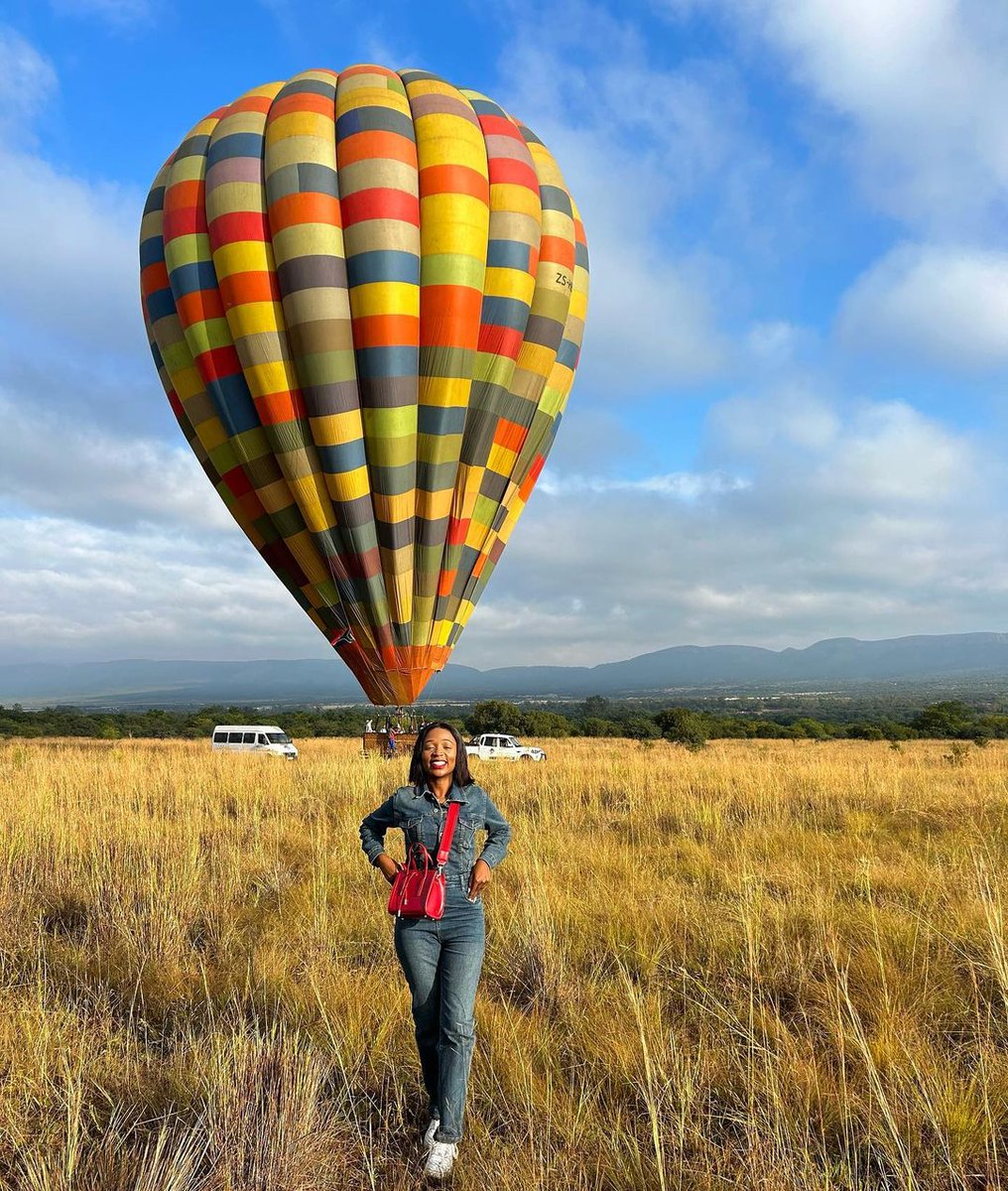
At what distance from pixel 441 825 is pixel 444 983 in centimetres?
64

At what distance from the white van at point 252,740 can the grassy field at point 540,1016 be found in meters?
16.2

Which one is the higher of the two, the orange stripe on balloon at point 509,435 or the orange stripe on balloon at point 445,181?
the orange stripe on balloon at point 445,181

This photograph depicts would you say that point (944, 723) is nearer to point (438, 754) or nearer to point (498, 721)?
point (498, 721)

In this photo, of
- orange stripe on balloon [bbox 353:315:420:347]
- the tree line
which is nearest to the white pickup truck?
the tree line

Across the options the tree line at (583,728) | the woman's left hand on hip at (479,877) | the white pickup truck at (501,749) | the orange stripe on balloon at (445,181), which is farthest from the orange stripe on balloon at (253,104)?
the tree line at (583,728)

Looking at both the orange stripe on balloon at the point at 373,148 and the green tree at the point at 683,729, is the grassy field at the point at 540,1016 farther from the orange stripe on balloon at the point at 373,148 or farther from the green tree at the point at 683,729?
the green tree at the point at 683,729

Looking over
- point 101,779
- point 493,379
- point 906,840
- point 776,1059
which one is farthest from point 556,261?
point 776,1059

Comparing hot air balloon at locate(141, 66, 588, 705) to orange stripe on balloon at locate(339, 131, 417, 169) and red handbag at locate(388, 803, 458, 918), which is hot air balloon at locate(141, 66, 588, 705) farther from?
red handbag at locate(388, 803, 458, 918)

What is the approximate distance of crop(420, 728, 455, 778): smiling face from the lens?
11.2 feet

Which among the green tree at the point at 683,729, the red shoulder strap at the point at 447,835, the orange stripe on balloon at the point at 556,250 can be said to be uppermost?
the orange stripe on balloon at the point at 556,250

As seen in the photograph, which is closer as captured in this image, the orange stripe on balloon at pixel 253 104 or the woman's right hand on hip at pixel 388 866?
the woman's right hand on hip at pixel 388 866

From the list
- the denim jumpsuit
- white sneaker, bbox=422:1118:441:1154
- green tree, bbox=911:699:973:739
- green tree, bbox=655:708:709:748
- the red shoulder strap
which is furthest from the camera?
green tree, bbox=911:699:973:739

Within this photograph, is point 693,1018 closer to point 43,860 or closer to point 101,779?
point 43,860

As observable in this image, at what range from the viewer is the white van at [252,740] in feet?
77.9
